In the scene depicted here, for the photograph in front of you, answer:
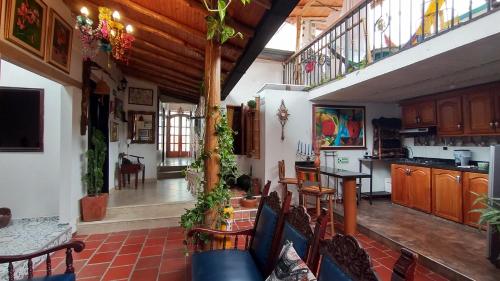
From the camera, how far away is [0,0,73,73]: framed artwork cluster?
190 centimetres

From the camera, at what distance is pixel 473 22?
79.7 inches

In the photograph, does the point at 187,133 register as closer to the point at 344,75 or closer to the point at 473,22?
the point at 344,75

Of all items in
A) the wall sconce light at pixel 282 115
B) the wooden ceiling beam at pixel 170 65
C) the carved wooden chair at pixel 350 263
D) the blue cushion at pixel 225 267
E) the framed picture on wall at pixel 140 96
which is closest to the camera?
the carved wooden chair at pixel 350 263

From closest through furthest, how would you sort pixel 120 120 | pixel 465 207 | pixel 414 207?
pixel 465 207
pixel 414 207
pixel 120 120

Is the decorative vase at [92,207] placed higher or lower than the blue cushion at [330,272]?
lower

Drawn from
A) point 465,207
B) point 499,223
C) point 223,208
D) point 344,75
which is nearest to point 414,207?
point 465,207

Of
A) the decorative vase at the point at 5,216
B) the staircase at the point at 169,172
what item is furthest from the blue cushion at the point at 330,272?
the staircase at the point at 169,172

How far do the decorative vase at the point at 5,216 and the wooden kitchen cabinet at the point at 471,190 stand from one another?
5975 mm

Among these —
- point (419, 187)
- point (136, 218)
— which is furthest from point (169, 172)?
point (419, 187)

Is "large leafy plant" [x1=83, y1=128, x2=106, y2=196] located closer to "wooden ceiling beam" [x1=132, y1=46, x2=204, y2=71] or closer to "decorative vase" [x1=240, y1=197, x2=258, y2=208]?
"wooden ceiling beam" [x1=132, y1=46, x2=204, y2=71]

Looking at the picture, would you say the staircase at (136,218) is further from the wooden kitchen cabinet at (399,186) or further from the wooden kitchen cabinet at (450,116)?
the wooden kitchen cabinet at (450,116)

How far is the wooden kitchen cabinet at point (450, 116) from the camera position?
3.76 meters

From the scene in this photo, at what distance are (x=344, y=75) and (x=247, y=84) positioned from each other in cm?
282

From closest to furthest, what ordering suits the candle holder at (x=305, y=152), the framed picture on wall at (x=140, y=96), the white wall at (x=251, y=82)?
the candle holder at (x=305, y=152)
the white wall at (x=251, y=82)
the framed picture on wall at (x=140, y=96)
